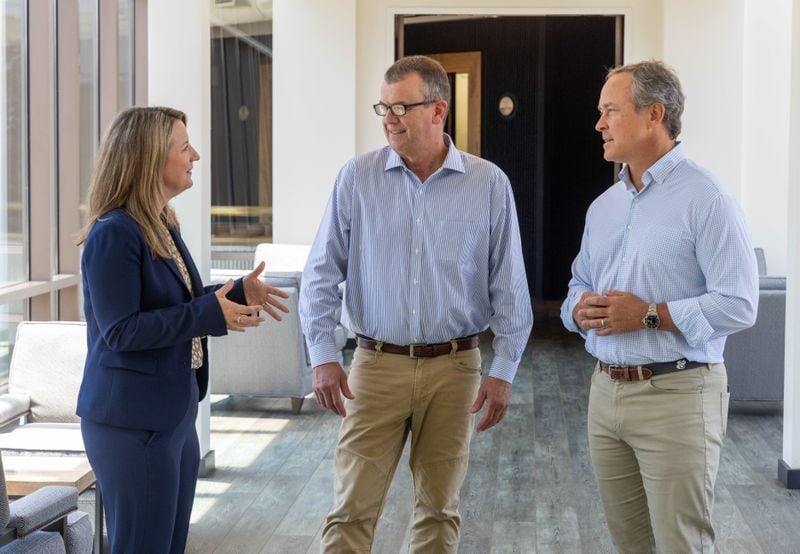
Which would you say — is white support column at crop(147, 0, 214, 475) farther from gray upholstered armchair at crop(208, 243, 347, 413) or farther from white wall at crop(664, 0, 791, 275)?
white wall at crop(664, 0, 791, 275)

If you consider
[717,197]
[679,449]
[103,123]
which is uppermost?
[103,123]

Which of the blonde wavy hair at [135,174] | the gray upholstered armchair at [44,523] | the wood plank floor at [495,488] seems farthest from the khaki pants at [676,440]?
the wood plank floor at [495,488]

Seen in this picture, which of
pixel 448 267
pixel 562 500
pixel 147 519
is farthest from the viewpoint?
pixel 562 500

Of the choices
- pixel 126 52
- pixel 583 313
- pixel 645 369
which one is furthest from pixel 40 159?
pixel 645 369

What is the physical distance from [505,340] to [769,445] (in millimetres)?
3568

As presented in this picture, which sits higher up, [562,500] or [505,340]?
[505,340]

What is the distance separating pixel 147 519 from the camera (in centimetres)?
260

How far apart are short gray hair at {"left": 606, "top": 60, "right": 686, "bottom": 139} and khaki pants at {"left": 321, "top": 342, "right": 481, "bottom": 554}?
0.94 m

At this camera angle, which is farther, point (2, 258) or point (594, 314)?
point (2, 258)

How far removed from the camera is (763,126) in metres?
9.03

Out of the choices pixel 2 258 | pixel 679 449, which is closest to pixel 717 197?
pixel 679 449

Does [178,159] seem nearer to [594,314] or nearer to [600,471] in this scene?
[594,314]

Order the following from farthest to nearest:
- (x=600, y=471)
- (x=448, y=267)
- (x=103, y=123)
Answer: (x=103, y=123) → (x=448, y=267) → (x=600, y=471)

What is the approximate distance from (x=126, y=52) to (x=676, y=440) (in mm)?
6219
